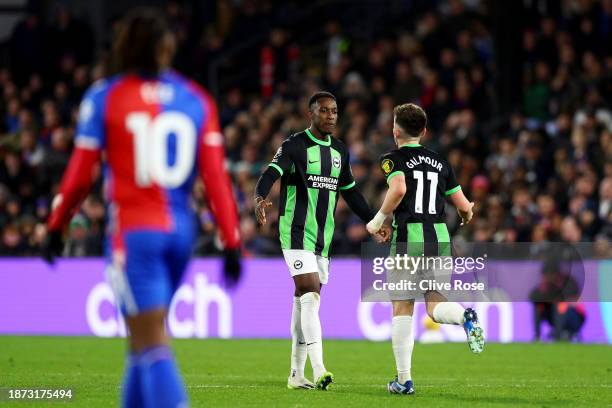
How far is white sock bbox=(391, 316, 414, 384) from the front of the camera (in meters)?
9.71

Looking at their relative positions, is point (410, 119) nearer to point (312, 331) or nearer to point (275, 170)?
point (275, 170)

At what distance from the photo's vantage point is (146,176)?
20.2 ft

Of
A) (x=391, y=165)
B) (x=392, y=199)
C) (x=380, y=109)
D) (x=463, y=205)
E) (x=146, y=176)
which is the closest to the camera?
(x=146, y=176)

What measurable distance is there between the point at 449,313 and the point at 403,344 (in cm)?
47

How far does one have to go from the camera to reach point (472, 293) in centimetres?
1349

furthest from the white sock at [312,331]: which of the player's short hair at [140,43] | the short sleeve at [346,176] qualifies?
the player's short hair at [140,43]

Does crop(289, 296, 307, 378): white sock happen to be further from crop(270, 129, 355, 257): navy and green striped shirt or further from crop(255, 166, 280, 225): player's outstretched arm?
crop(255, 166, 280, 225): player's outstretched arm

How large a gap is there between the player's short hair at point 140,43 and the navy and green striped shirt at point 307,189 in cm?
419

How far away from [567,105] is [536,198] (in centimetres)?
222

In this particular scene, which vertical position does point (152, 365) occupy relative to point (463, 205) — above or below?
below

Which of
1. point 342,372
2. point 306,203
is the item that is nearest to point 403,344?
point 306,203

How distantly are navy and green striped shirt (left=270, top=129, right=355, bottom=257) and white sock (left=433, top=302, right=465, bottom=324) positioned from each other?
1264 millimetres

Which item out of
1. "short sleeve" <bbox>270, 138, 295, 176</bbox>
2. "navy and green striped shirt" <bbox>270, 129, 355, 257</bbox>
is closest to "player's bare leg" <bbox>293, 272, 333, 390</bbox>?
"navy and green striped shirt" <bbox>270, 129, 355, 257</bbox>

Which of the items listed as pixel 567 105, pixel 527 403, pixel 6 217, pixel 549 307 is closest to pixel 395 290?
pixel 527 403
